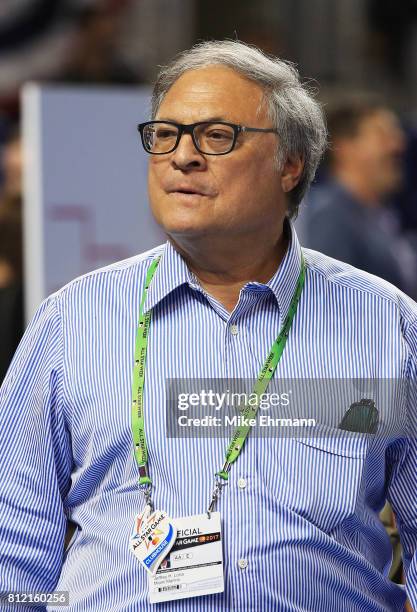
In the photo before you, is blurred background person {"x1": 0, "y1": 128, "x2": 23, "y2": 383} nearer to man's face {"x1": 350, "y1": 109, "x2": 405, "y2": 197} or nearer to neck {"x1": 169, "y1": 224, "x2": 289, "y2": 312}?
man's face {"x1": 350, "y1": 109, "x2": 405, "y2": 197}

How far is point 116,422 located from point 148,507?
19cm

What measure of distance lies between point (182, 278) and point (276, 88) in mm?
473

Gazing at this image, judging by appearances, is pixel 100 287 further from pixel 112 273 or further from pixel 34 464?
pixel 34 464

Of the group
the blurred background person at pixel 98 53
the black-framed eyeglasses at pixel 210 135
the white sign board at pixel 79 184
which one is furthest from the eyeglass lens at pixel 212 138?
the blurred background person at pixel 98 53

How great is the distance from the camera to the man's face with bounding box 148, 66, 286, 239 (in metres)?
2.27

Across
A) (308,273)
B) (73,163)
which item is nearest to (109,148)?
(73,163)

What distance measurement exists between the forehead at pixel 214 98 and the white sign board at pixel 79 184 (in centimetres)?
235

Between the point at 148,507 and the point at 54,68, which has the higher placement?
the point at 54,68

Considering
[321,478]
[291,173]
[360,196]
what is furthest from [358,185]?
[321,478]

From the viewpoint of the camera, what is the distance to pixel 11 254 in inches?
209

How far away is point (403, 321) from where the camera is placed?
2416 millimetres

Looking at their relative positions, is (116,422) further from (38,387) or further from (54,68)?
(54,68)

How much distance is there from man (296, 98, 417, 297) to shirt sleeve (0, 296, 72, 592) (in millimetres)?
3602

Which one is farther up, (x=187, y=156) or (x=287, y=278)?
(x=187, y=156)
